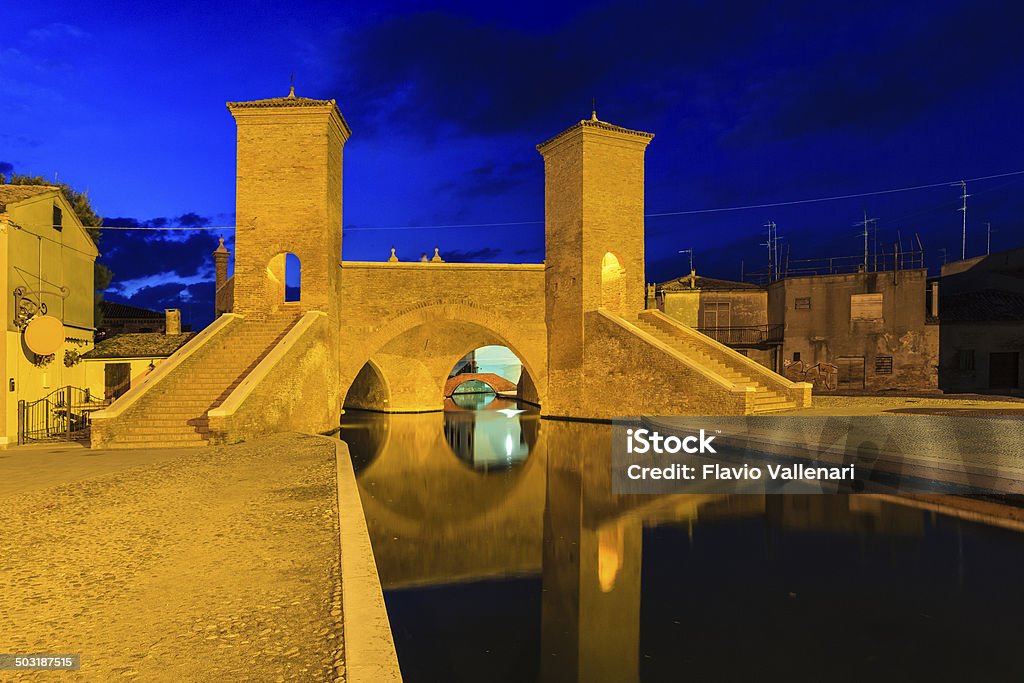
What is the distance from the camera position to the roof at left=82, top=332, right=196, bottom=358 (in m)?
17.9

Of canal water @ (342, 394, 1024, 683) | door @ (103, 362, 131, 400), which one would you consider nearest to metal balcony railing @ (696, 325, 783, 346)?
canal water @ (342, 394, 1024, 683)

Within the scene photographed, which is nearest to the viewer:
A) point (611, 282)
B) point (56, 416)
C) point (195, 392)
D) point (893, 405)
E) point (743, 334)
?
point (195, 392)

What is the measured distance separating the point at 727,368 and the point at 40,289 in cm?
1749

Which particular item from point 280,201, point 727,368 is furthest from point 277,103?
point 727,368

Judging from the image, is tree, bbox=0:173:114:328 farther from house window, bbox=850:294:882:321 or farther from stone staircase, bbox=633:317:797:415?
house window, bbox=850:294:882:321

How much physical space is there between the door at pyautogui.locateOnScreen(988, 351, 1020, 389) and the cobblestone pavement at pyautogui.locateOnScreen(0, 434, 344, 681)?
2841 cm

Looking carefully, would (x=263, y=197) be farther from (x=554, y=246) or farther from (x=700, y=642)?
(x=700, y=642)

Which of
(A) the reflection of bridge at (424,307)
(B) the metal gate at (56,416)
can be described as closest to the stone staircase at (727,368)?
(A) the reflection of bridge at (424,307)

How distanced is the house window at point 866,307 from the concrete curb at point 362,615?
973 inches

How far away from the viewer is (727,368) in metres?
16.9

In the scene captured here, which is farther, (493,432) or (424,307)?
(424,307)

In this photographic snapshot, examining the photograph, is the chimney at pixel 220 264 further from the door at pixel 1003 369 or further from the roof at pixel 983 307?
the door at pixel 1003 369

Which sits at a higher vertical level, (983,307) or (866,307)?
(983,307)

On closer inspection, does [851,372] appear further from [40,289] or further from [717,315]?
[40,289]
